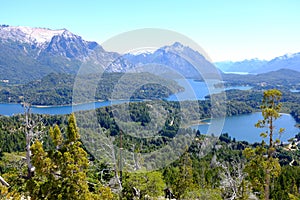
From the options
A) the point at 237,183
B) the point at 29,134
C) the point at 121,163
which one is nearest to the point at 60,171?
the point at 29,134

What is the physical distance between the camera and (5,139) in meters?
37.7

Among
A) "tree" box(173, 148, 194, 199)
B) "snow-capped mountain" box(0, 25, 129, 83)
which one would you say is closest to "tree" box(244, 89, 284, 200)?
"tree" box(173, 148, 194, 199)

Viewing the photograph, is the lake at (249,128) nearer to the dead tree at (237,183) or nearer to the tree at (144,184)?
the dead tree at (237,183)

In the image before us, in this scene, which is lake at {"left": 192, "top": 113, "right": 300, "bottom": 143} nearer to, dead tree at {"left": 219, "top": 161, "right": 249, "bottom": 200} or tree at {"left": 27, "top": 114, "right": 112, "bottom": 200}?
dead tree at {"left": 219, "top": 161, "right": 249, "bottom": 200}

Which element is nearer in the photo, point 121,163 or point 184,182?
point 121,163

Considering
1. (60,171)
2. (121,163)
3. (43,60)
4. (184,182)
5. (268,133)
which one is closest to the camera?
(268,133)

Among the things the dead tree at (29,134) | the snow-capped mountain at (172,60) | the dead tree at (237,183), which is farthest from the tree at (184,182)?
the dead tree at (29,134)

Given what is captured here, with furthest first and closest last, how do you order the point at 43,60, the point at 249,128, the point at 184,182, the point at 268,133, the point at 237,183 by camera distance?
the point at 43,60, the point at 249,128, the point at 184,182, the point at 237,183, the point at 268,133

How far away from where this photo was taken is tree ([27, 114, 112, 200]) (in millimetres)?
6293

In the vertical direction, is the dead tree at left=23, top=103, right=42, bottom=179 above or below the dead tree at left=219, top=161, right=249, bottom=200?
above

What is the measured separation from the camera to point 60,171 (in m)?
6.55

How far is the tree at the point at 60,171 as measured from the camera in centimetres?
629

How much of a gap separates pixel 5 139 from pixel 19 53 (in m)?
170

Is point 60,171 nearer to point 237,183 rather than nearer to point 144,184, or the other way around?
point 144,184
